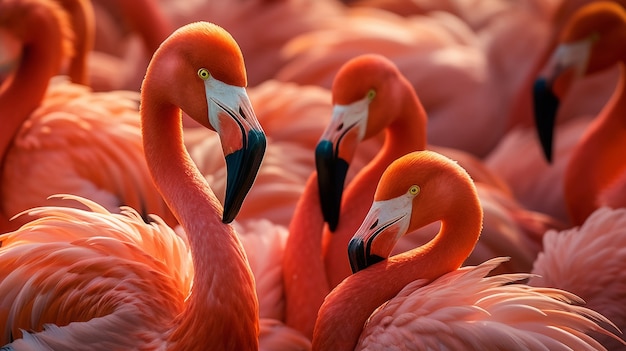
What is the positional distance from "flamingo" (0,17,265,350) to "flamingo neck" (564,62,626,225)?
1.89m

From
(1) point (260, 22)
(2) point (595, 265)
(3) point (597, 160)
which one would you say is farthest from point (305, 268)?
(1) point (260, 22)

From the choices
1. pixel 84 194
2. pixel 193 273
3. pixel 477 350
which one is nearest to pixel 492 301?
pixel 477 350

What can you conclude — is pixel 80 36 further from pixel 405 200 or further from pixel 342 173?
pixel 405 200

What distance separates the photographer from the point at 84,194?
3902 mm

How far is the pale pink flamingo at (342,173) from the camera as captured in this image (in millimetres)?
3549

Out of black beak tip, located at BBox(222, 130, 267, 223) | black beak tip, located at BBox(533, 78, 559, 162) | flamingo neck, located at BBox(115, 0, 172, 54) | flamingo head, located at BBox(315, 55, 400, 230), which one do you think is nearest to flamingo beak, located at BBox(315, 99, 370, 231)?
flamingo head, located at BBox(315, 55, 400, 230)

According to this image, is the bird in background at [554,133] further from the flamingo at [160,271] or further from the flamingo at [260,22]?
the flamingo at [160,271]

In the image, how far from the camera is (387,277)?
10.2ft

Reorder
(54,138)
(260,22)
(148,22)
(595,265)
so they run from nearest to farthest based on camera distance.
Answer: (595,265)
(54,138)
(148,22)
(260,22)

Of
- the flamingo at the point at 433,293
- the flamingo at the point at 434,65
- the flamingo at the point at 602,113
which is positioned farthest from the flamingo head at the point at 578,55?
the flamingo at the point at 433,293

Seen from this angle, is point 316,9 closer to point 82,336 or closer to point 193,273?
point 193,273

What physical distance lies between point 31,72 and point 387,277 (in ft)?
5.80

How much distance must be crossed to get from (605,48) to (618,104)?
25cm

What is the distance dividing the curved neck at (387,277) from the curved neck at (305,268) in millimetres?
386
